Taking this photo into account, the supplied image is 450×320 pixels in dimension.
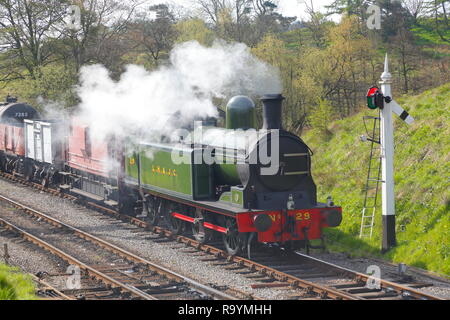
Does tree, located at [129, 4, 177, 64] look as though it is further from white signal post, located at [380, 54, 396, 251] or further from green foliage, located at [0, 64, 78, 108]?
white signal post, located at [380, 54, 396, 251]

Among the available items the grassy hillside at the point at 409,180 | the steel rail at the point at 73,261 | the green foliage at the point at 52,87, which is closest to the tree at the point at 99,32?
the green foliage at the point at 52,87

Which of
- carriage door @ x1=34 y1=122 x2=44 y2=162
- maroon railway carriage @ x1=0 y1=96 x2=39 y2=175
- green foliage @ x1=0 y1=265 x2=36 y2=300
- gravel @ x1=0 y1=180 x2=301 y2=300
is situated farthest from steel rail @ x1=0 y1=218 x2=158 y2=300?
maroon railway carriage @ x1=0 y1=96 x2=39 y2=175

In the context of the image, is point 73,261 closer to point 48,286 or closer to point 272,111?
point 48,286

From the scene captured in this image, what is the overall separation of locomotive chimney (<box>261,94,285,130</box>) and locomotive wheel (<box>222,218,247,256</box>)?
7.06ft

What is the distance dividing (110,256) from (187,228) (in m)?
2.50

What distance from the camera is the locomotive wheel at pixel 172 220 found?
15.2m

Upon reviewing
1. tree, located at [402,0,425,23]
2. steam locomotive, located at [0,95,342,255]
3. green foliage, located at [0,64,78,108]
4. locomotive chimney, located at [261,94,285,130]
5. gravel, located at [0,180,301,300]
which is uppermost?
tree, located at [402,0,425,23]

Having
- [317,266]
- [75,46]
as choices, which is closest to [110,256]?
[317,266]

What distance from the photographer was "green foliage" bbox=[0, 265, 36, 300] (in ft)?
28.9

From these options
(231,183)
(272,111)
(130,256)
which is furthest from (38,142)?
(272,111)

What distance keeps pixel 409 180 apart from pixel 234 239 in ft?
16.2
